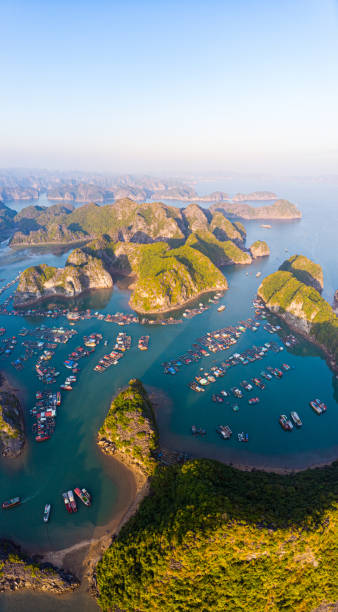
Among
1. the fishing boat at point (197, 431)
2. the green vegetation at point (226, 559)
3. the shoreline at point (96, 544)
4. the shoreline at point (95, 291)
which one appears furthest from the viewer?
the shoreline at point (95, 291)

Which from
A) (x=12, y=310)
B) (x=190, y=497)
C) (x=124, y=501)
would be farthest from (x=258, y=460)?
(x=12, y=310)

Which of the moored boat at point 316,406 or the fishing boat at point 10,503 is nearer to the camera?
the fishing boat at point 10,503

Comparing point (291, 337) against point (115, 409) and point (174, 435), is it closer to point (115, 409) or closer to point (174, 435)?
point (174, 435)

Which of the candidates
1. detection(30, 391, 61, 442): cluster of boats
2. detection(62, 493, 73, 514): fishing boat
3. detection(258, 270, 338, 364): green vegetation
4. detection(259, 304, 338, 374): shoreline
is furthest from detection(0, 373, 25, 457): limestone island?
detection(258, 270, 338, 364): green vegetation

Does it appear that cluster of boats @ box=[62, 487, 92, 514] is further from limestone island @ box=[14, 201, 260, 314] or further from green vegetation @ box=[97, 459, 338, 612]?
limestone island @ box=[14, 201, 260, 314]

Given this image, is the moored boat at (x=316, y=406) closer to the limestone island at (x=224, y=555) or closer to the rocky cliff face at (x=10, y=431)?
the limestone island at (x=224, y=555)

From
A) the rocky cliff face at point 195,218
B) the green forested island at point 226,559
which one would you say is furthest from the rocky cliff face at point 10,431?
the rocky cliff face at point 195,218

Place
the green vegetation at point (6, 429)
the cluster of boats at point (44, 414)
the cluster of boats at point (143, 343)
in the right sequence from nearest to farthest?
the green vegetation at point (6, 429) < the cluster of boats at point (44, 414) < the cluster of boats at point (143, 343)
